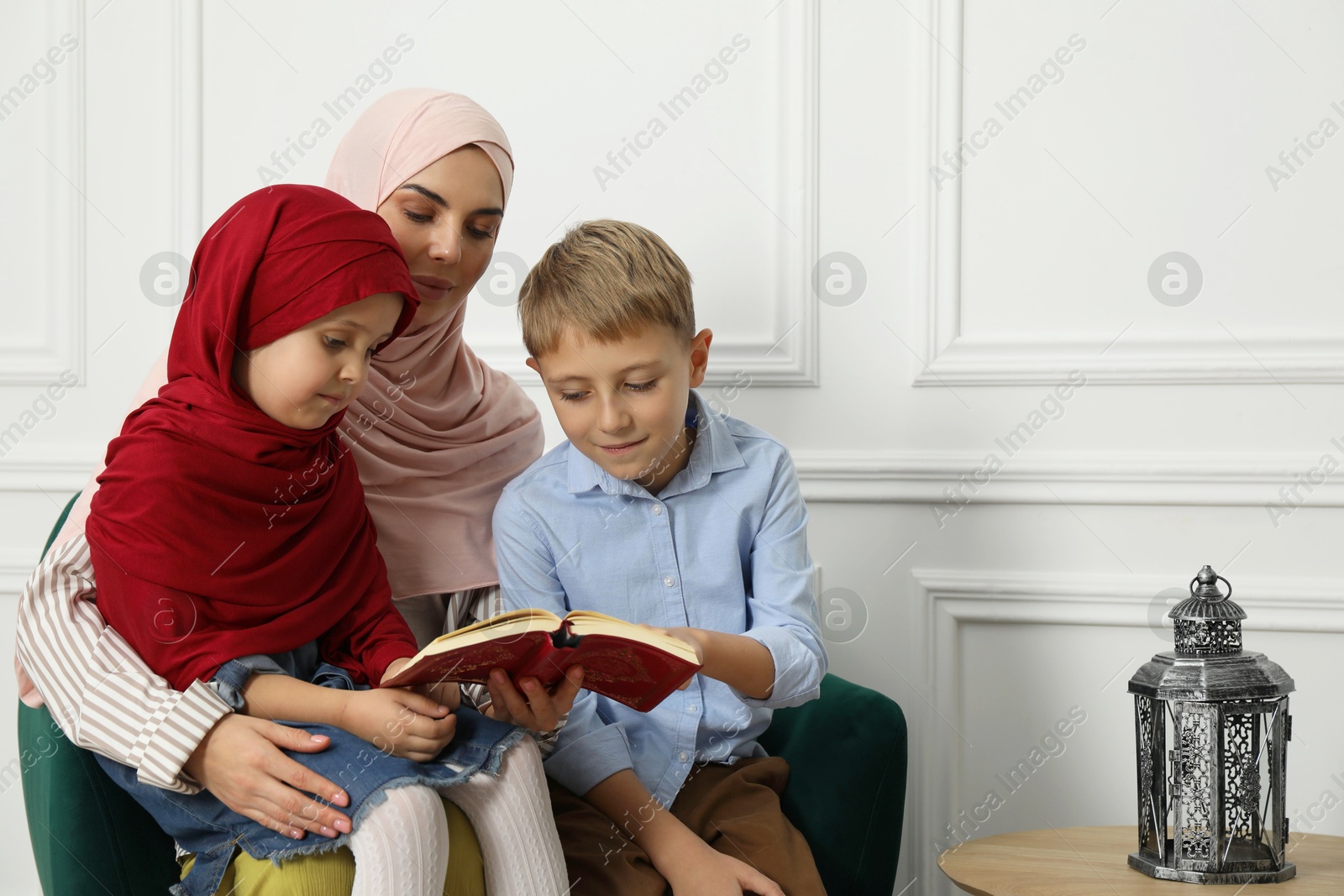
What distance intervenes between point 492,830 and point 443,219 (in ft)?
2.90

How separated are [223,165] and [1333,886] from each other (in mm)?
2459

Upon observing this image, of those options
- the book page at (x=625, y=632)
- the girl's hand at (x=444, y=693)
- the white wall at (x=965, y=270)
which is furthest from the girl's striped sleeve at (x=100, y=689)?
the white wall at (x=965, y=270)

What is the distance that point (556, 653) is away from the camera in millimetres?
1197

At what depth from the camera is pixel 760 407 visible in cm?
226

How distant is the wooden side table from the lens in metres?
1.37

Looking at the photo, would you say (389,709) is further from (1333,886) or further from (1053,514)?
(1053,514)

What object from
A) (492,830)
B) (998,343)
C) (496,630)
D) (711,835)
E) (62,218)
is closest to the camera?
(496,630)

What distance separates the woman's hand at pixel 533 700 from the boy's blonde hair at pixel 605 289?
48 centimetres

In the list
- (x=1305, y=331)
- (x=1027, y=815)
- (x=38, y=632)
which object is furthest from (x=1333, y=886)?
(x=38, y=632)

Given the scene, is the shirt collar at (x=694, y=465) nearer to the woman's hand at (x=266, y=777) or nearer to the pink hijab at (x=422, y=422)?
the pink hijab at (x=422, y=422)

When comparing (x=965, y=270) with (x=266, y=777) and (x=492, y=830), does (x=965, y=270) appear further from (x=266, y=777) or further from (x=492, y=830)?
(x=266, y=777)

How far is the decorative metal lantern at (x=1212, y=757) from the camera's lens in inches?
55.8

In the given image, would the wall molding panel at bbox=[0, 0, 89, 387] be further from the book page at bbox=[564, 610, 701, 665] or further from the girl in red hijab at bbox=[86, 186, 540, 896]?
the book page at bbox=[564, 610, 701, 665]

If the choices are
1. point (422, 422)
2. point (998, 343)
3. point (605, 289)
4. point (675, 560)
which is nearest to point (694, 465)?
point (675, 560)
